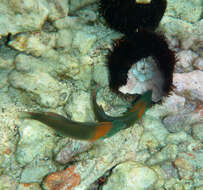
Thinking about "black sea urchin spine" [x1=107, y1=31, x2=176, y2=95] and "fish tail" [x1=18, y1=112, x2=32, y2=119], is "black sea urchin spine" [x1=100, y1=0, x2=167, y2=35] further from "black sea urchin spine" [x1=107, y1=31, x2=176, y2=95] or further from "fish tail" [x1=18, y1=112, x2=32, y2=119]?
"fish tail" [x1=18, y1=112, x2=32, y2=119]

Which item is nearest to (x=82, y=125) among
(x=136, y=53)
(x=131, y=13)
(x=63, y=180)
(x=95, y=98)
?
(x=95, y=98)

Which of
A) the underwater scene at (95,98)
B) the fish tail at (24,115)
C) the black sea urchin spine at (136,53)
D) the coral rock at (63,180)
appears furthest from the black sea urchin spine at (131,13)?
the coral rock at (63,180)

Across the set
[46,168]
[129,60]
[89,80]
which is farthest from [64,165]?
[129,60]

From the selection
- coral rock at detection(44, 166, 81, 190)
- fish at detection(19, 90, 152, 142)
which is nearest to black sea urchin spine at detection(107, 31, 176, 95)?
fish at detection(19, 90, 152, 142)

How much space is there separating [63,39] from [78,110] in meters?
1.14

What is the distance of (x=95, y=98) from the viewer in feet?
9.93

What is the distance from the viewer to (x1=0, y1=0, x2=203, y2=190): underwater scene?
2.73m

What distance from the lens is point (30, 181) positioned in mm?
2938

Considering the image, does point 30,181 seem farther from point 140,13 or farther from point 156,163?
point 140,13

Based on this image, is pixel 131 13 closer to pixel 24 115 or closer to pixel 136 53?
pixel 136 53

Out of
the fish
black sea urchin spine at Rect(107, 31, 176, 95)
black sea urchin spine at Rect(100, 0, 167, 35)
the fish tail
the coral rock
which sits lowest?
the coral rock

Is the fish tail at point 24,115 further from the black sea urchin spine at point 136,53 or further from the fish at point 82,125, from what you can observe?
the black sea urchin spine at point 136,53

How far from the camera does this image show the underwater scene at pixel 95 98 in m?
2.73

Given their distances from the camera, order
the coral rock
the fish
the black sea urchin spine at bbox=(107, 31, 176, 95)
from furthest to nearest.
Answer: the coral rock
the black sea urchin spine at bbox=(107, 31, 176, 95)
the fish
